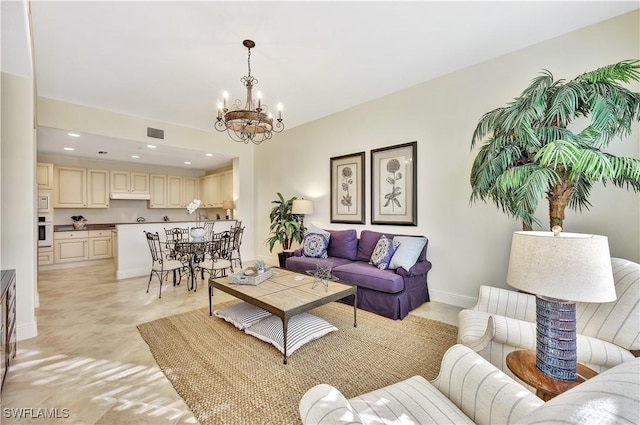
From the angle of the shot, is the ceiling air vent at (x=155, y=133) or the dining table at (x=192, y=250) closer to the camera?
the dining table at (x=192, y=250)

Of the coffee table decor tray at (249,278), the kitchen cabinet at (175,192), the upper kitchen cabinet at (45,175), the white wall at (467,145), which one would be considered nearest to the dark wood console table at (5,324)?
Answer: the coffee table decor tray at (249,278)

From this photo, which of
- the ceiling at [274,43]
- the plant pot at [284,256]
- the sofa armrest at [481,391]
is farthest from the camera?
the plant pot at [284,256]

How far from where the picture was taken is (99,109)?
14.8 feet

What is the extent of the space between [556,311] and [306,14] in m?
2.81

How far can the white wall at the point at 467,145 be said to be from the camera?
2510mm

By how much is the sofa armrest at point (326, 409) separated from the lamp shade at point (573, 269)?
0.96 meters

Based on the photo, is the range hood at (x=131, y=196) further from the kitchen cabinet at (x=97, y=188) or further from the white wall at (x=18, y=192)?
the white wall at (x=18, y=192)

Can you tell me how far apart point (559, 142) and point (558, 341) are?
4.16ft

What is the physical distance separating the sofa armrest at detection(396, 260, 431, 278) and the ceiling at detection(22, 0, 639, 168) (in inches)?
97.8

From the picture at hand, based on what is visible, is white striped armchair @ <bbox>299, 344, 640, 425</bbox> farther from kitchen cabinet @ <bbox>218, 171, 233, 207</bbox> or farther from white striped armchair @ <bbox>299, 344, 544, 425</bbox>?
kitchen cabinet @ <bbox>218, 171, 233, 207</bbox>

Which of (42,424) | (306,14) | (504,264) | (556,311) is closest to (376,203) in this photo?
(504,264)

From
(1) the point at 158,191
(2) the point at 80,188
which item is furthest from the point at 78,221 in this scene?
(1) the point at 158,191

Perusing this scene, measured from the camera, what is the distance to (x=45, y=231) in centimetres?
547

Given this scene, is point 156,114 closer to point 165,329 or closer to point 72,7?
point 72,7
